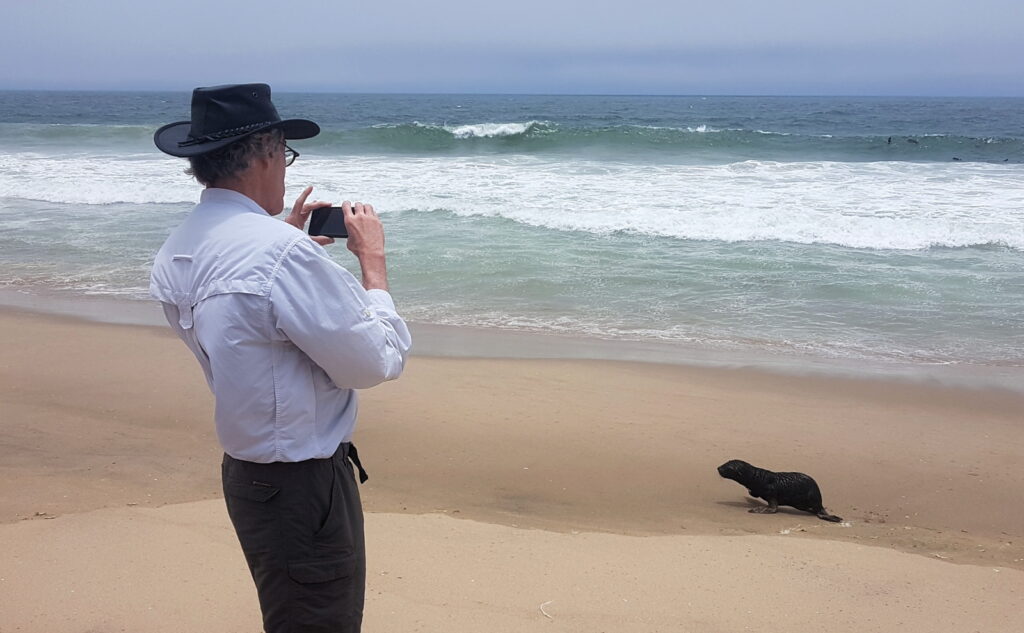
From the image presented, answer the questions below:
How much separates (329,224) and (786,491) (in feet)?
10.5

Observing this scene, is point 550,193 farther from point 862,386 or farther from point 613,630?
point 613,630

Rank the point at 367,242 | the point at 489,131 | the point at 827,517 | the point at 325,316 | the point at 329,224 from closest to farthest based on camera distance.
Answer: the point at 325,316, the point at 367,242, the point at 329,224, the point at 827,517, the point at 489,131

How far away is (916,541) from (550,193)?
12524mm

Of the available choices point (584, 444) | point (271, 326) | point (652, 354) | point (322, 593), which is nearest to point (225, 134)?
point (271, 326)

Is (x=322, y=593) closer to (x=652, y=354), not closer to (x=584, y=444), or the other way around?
(x=584, y=444)

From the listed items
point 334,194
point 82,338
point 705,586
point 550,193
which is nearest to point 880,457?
point 705,586

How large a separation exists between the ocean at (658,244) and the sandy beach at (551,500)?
126 cm

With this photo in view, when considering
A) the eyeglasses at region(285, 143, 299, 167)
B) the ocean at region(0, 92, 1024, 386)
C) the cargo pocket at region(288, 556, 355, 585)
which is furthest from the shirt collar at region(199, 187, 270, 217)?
the ocean at region(0, 92, 1024, 386)

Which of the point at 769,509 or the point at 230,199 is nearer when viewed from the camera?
the point at 230,199

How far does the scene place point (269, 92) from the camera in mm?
1825

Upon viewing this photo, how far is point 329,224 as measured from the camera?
6.64 ft

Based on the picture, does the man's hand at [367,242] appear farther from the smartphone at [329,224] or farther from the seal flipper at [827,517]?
the seal flipper at [827,517]

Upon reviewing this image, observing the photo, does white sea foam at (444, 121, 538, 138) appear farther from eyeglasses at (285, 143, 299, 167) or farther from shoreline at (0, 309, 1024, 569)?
eyeglasses at (285, 143, 299, 167)

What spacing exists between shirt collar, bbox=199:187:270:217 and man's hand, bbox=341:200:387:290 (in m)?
0.21
